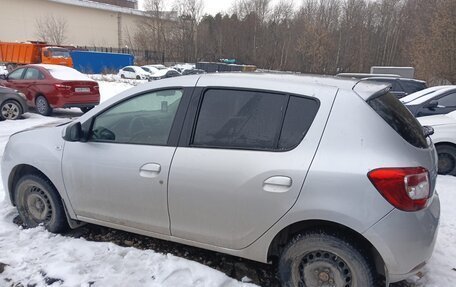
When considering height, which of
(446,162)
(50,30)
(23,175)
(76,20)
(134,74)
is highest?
(76,20)

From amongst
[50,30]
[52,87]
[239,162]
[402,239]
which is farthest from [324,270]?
[50,30]

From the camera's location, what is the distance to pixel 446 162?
605 centimetres

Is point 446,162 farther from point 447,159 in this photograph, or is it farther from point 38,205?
point 38,205

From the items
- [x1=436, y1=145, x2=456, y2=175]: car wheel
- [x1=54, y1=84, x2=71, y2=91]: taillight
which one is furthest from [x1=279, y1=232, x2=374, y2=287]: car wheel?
[x1=54, y1=84, x2=71, y2=91]: taillight

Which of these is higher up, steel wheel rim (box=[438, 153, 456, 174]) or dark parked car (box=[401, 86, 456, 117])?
dark parked car (box=[401, 86, 456, 117])

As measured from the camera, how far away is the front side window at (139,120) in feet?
9.82

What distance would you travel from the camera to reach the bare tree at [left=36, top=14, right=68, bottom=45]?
5175 centimetres

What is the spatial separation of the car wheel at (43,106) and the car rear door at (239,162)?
9636mm

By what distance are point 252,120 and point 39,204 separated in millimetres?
2479

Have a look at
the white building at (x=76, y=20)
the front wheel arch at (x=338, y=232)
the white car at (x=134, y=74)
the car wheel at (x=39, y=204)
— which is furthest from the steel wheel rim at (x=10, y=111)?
the white building at (x=76, y=20)

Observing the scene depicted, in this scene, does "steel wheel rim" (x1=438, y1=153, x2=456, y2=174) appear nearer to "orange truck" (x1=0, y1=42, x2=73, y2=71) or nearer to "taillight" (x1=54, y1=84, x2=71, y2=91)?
"taillight" (x1=54, y1=84, x2=71, y2=91)

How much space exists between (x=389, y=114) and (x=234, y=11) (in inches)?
2893

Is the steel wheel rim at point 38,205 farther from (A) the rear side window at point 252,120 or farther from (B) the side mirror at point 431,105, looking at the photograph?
(B) the side mirror at point 431,105

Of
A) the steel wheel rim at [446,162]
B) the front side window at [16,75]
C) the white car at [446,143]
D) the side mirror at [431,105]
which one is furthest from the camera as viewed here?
the front side window at [16,75]
